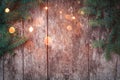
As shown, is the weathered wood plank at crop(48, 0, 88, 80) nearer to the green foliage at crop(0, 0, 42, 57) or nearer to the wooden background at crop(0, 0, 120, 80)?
the wooden background at crop(0, 0, 120, 80)

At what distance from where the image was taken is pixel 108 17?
1.71 m

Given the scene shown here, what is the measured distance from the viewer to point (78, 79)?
5.99ft

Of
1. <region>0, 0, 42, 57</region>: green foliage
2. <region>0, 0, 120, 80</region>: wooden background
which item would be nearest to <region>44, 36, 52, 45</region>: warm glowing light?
<region>0, 0, 120, 80</region>: wooden background

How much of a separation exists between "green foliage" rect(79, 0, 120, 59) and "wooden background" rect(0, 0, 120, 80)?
0.19 feet

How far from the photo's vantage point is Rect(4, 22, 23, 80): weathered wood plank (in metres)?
1.85

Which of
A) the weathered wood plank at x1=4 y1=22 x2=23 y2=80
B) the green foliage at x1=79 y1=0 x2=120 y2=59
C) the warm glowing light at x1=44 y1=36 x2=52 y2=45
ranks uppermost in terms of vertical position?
the green foliage at x1=79 y1=0 x2=120 y2=59

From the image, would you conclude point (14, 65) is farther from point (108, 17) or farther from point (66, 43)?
point (108, 17)

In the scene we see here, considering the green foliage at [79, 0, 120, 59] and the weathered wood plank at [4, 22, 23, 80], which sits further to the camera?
the weathered wood plank at [4, 22, 23, 80]

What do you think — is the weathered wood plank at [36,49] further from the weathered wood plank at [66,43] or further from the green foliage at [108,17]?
the green foliage at [108,17]

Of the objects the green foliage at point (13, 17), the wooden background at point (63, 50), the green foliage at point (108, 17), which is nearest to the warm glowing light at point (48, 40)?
the wooden background at point (63, 50)

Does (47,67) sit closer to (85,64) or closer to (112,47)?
(85,64)

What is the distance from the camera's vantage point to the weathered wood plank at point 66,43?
5.86 feet

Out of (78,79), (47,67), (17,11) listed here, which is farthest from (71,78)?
(17,11)

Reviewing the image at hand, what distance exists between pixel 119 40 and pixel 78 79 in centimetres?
41
